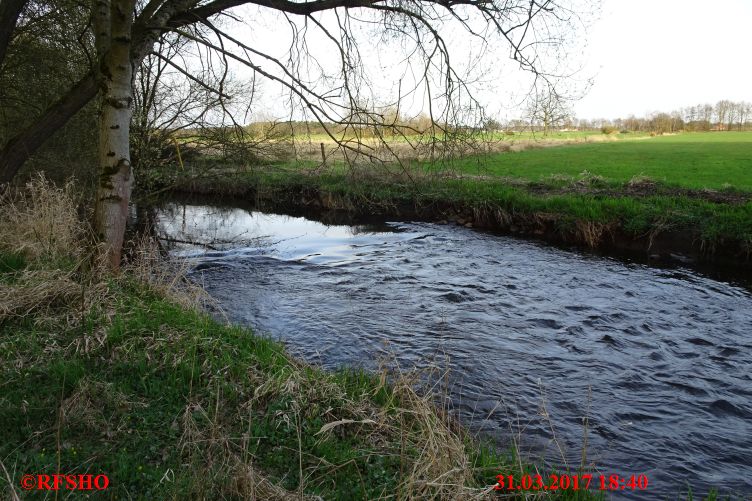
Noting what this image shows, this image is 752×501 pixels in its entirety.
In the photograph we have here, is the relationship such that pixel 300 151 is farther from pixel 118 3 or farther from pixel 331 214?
pixel 331 214

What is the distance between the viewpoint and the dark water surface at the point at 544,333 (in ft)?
16.9

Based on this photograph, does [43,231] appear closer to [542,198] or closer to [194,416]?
[194,416]

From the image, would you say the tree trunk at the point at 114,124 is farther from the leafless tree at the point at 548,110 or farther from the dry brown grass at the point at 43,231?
the leafless tree at the point at 548,110

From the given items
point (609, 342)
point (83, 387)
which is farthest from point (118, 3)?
point (609, 342)

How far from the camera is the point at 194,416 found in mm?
4164

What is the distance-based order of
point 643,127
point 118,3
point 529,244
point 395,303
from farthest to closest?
1. point 643,127
2. point 529,244
3. point 395,303
4. point 118,3

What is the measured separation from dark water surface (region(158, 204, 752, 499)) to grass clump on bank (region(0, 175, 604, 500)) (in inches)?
25.3

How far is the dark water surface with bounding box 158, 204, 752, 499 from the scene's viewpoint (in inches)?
203

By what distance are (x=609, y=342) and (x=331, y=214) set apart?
541 inches

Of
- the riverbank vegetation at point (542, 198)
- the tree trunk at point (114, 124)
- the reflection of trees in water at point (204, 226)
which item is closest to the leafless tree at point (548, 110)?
the riverbank vegetation at point (542, 198)

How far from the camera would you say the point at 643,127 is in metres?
85.6

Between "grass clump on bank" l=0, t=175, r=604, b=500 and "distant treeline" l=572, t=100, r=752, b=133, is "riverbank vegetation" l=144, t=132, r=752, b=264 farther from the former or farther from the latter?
"distant treeline" l=572, t=100, r=752, b=133

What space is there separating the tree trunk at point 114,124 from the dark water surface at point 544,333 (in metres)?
2.40

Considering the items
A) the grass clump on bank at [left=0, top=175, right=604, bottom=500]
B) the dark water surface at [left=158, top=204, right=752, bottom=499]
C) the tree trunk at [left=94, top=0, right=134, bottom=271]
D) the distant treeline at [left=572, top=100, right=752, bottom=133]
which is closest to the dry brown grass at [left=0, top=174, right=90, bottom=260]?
the tree trunk at [left=94, top=0, right=134, bottom=271]
